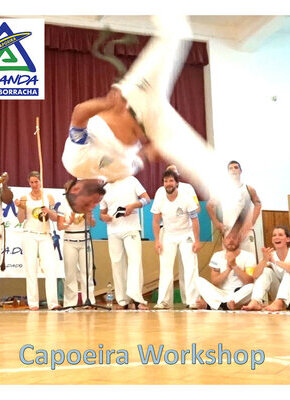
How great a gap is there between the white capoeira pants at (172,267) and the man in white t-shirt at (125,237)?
146 millimetres

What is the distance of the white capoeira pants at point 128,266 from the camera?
376 centimetres

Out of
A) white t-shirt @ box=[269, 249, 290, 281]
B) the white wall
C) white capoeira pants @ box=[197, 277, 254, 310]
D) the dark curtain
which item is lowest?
white capoeira pants @ box=[197, 277, 254, 310]

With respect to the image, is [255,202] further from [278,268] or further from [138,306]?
[138,306]

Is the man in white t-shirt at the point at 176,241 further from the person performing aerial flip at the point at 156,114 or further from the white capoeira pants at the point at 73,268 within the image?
the person performing aerial flip at the point at 156,114

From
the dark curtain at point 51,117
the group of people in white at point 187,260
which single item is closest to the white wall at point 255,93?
the group of people in white at point 187,260

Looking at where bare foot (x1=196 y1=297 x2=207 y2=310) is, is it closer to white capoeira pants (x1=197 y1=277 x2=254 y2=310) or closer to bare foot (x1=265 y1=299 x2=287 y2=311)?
white capoeira pants (x1=197 y1=277 x2=254 y2=310)

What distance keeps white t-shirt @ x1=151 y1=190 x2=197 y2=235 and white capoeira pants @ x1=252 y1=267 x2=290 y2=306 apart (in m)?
0.63

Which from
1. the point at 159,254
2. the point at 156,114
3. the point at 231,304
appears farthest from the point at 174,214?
the point at 156,114

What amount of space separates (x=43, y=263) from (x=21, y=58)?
2.37 meters

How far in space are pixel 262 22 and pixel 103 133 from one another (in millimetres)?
510

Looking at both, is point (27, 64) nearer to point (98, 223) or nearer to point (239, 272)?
point (239, 272)

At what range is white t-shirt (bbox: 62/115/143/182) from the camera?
1.42m

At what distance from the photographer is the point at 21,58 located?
1.71 m

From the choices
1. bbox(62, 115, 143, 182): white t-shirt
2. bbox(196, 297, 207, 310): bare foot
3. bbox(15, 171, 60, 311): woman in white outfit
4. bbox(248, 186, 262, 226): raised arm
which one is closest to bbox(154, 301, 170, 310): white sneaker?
bbox(196, 297, 207, 310): bare foot
